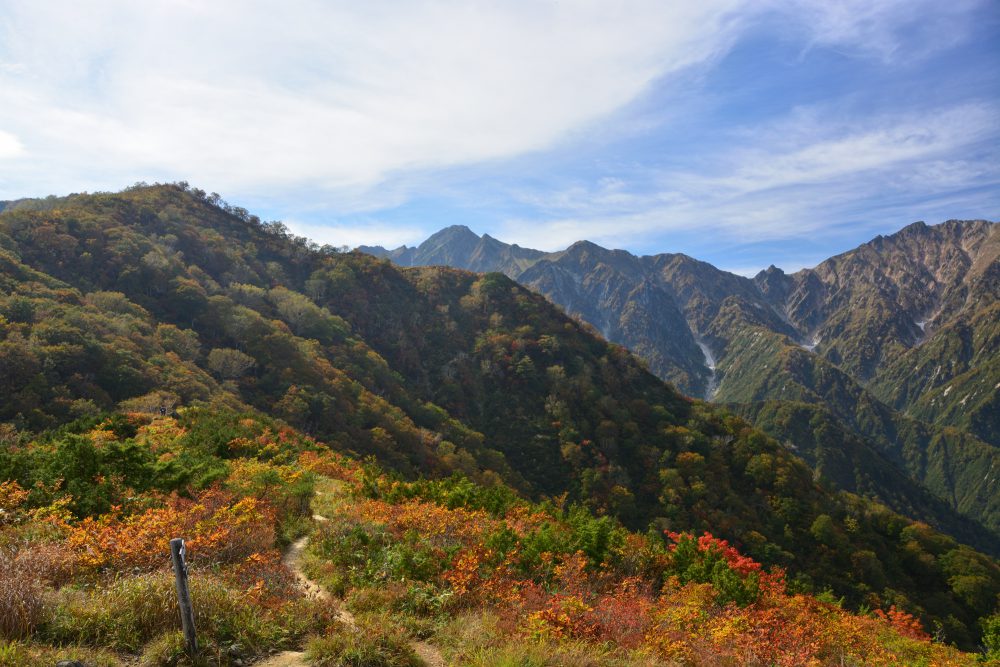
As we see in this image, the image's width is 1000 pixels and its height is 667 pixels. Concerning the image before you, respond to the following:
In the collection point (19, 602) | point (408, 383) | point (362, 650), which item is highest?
point (19, 602)

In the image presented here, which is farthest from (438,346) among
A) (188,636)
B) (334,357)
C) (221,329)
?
(188,636)

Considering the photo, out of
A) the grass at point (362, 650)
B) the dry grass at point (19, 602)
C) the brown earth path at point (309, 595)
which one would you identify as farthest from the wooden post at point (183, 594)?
the dry grass at point (19, 602)

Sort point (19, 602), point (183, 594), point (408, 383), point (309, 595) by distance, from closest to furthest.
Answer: point (183, 594), point (19, 602), point (309, 595), point (408, 383)

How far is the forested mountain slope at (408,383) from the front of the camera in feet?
143

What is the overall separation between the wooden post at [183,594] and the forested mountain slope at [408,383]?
3442cm

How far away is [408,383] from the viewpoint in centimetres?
8275

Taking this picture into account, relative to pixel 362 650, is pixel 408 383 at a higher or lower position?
lower

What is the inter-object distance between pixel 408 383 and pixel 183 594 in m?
78.2

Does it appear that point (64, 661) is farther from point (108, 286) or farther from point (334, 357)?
point (108, 286)

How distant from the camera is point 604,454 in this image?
7050 centimetres

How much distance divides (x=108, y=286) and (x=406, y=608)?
76635mm

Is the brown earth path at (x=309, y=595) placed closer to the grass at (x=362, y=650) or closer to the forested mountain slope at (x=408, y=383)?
the grass at (x=362, y=650)

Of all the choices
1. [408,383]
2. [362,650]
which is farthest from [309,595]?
[408,383]

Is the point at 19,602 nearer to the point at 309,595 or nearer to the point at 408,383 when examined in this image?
the point at 309,595
